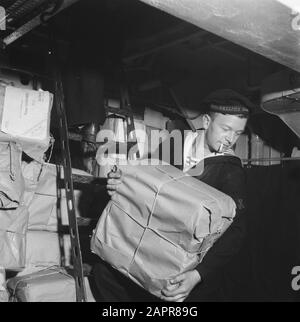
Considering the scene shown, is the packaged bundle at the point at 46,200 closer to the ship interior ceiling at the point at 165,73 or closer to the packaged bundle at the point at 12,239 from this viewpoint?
the packaged bundle at the point at 12,239

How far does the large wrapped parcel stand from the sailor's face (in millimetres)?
554

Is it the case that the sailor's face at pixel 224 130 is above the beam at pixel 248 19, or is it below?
below

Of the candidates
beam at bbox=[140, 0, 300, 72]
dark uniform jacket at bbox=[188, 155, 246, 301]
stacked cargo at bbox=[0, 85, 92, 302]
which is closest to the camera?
beam at bbox=[140, 0, 300, 72]

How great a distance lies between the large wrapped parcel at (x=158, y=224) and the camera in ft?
5.41

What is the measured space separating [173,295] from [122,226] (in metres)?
0.43

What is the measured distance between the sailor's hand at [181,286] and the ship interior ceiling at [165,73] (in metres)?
0.81

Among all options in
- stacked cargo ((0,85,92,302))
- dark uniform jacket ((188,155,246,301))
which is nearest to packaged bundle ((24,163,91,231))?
stacked cargo ((0,85,92,302))

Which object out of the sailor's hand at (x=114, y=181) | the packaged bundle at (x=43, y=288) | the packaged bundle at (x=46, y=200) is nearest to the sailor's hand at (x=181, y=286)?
the sailor's hand at (x=114, y=181)

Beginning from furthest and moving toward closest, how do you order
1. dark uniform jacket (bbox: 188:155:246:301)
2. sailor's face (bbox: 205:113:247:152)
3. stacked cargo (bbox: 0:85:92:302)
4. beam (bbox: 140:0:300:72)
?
sailor's face (bbox: 205:113:247:152) → stacked cargo (bbox: 0:85:92:302) → dark uniform jacket (bbox: 188:155:246:301) → beam (bbox: 140:0:300:72)

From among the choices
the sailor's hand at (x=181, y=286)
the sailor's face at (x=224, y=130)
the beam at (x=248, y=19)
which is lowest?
the sailor's hand at (x=181, y=286)

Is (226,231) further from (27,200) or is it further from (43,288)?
(27,200)

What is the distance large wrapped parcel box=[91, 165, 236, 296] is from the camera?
5.41 ft

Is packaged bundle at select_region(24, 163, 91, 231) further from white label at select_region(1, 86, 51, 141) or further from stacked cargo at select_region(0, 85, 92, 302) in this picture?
white label at select_region(1, 86, 51, 141)
